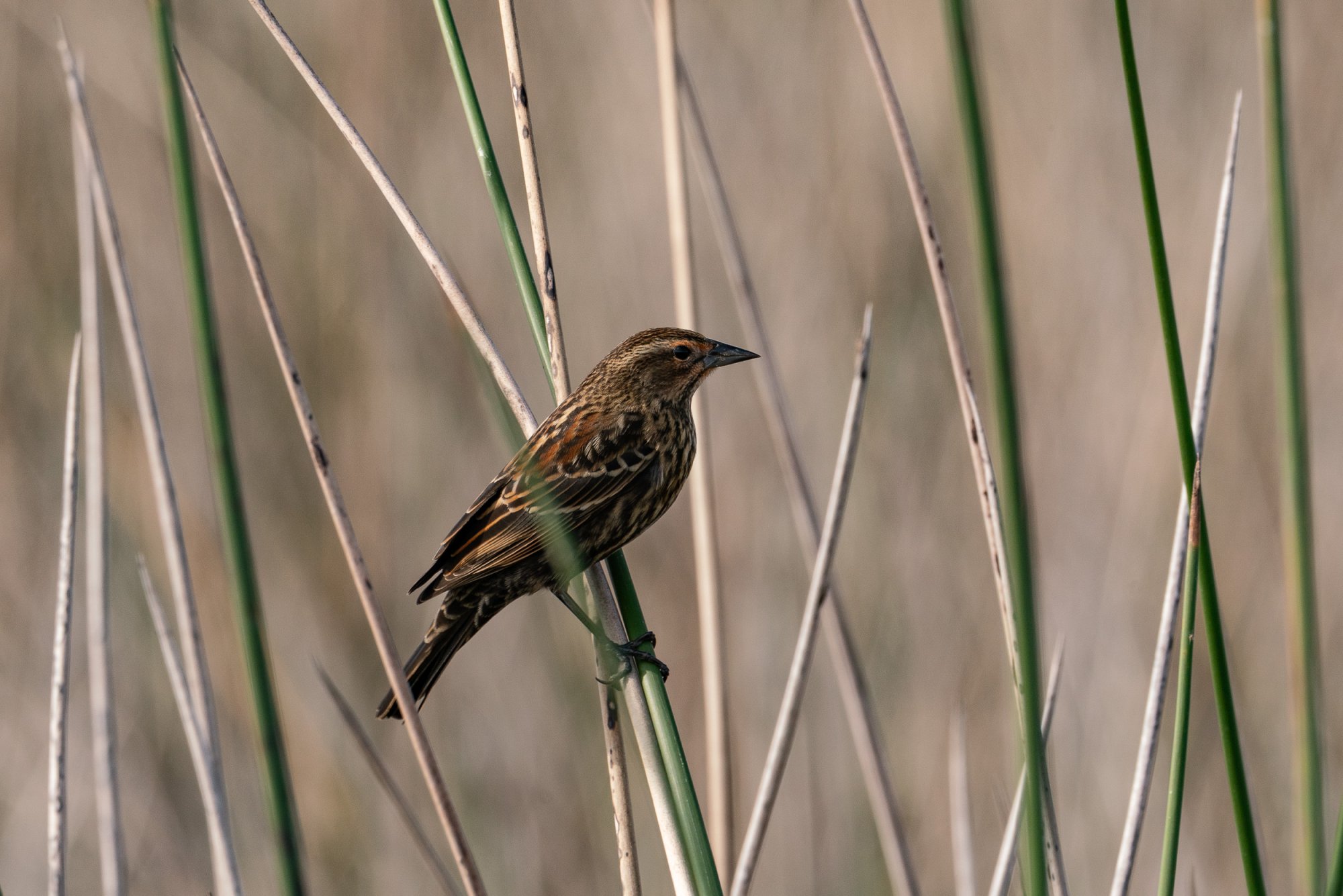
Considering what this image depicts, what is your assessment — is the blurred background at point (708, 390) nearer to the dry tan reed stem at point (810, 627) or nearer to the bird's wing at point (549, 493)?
the bird's wing at point (549, 493)

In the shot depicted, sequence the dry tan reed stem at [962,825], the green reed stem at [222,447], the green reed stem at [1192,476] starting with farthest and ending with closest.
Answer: the dry tan reed stem at [962,825], the green reed stem at [1192,476], the green reed stem at [222,447]

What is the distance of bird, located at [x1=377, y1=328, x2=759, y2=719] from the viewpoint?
2629mm

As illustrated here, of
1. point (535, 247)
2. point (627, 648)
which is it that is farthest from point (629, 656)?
point (535, 247)

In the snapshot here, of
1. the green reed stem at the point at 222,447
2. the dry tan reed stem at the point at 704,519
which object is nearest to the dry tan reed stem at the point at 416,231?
the dry tan reed stem at the point at 704,519

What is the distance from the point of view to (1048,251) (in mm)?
3916

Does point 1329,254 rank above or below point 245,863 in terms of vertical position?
above

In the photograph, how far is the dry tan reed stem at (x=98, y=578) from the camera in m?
1.63

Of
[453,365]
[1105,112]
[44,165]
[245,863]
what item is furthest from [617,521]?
[44,165]

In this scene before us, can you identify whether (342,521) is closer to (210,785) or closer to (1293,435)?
(210,785)

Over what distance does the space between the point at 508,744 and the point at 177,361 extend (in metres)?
1.62

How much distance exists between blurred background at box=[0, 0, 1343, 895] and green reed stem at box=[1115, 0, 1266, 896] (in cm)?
226

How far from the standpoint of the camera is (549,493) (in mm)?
2486

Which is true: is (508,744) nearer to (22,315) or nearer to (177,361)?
(177,361)

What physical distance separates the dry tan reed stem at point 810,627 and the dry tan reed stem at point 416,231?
0.62 metres
